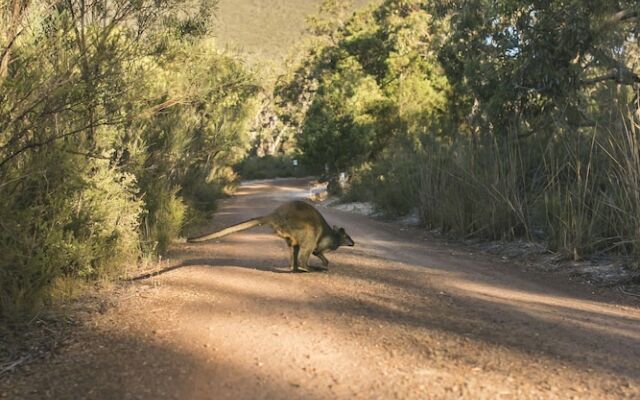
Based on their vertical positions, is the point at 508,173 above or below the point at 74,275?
above

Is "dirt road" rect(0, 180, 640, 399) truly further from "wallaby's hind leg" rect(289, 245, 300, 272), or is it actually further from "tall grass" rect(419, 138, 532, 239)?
"tall grass" rect(419, 138, 532, 239)

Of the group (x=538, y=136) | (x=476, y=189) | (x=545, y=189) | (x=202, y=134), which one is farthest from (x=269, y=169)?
(x=545, y=189)

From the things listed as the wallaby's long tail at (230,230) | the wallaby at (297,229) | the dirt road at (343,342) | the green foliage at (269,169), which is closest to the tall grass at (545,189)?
the dirt road at (343,342)

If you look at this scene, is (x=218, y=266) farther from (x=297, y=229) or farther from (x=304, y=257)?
(x=297, y=229)

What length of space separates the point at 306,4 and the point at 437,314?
274 ft

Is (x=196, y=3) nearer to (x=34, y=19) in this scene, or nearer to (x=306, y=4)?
(x=34, y=19)

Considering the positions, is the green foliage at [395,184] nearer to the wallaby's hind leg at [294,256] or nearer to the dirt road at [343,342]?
the wallaby's hind leg at [294,256]

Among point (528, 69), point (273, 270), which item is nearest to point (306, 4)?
point (528, 69)

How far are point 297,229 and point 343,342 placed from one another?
278 centimetres

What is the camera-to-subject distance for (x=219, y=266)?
902cm

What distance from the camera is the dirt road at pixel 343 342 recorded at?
4.12 metres

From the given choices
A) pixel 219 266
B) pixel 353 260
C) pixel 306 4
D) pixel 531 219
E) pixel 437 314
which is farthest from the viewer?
pixel 306 4

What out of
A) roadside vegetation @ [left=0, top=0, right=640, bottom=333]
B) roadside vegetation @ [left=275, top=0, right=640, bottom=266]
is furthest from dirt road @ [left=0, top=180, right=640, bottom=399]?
roadside vegetation @ [left=275, top=0, right=640, bottom=266]

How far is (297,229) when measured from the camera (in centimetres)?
765
